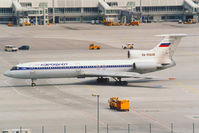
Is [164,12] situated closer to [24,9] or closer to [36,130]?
[24,9]

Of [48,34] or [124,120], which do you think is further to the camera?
[48,34]

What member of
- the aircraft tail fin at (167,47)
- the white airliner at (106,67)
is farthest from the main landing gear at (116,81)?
the aircraft tail fin at (167,47)

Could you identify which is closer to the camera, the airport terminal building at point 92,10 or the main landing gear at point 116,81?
the main landing gear at point 116,81

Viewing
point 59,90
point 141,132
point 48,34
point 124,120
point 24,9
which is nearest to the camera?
point 141,132

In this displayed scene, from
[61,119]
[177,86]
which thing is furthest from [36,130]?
[177,86]

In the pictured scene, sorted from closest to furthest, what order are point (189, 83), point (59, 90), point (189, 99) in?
point (189, 99) < point (59, 90) < point (189, 83)

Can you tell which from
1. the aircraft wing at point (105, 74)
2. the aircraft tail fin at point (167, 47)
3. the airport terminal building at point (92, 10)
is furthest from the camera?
the airport terminal building at point (92, 10)

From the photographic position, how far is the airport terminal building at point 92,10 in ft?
570

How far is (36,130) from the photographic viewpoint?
140 ft

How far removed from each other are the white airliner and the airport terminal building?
349 feet

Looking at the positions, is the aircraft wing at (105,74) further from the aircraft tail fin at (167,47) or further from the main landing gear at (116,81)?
the aircraft tail fin at (167,47)

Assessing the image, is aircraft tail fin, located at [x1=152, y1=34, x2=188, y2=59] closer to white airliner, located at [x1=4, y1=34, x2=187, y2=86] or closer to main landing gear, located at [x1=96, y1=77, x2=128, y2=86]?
white airliner, located at [x1=4, y1=34, x2=187, y2=86]

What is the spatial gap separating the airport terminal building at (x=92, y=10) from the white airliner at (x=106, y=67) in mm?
106430

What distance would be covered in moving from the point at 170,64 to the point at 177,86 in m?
3.77
